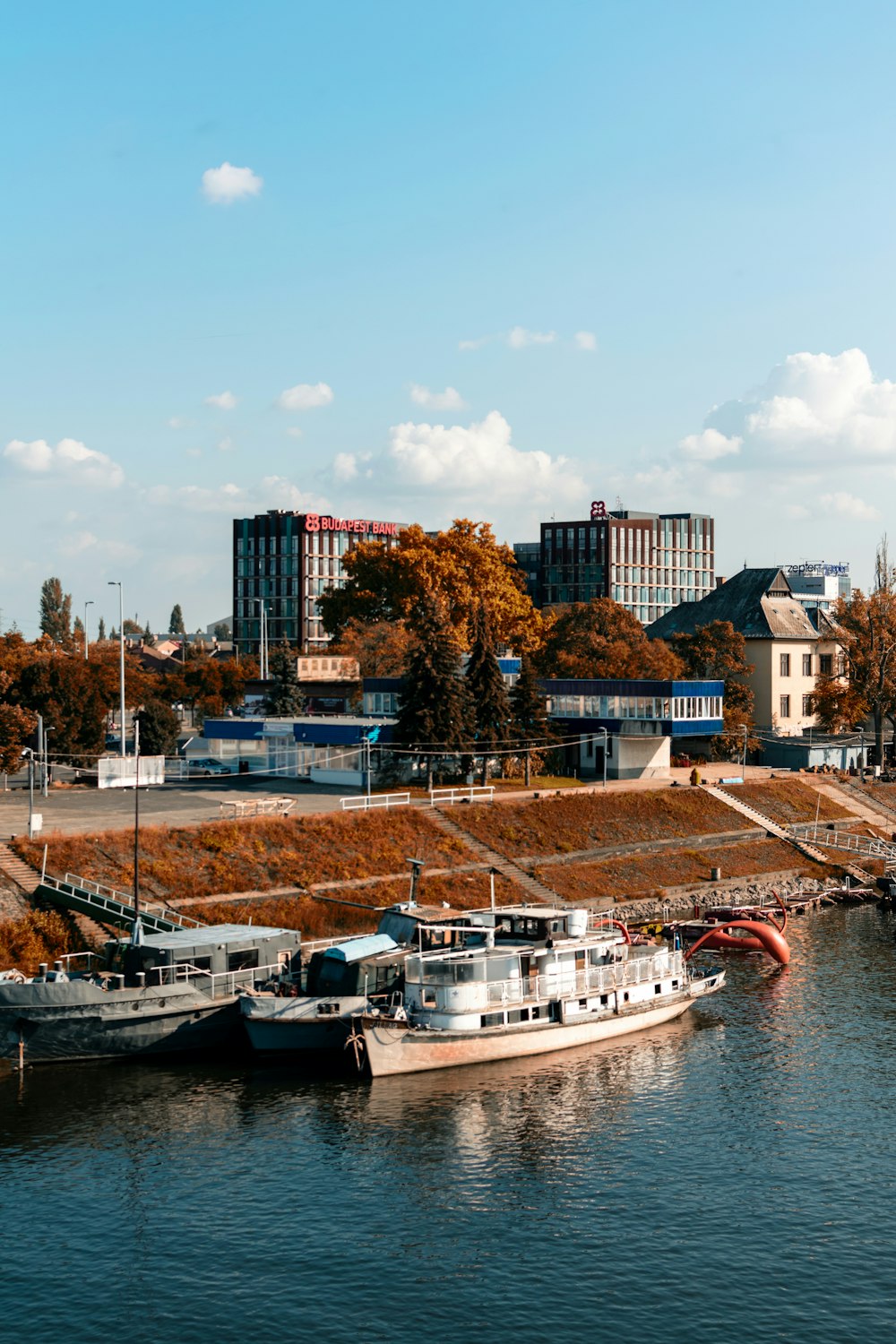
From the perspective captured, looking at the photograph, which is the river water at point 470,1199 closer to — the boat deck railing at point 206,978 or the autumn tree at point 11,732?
the boat deck railing at point 206,978

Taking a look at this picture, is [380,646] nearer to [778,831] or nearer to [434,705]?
[434,705]

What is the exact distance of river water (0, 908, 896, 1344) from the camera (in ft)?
106

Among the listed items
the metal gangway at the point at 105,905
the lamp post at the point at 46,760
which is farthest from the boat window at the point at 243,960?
the lamp post at the point at 46,760

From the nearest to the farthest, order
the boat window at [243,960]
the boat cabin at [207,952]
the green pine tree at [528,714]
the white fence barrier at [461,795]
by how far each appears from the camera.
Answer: the boat cabin at [207,952], the boat window at [243,960], the white fence barrier at [461,795], the green pine tree at [528,714]

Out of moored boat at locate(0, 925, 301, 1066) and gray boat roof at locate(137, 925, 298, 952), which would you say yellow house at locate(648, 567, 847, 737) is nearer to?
gray boat roof at locate(137, 925, 298, 952)

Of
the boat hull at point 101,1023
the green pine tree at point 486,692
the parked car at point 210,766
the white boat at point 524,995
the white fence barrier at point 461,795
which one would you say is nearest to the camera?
the boat hull at point 101,1023

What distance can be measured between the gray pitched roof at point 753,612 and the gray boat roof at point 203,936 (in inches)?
3136

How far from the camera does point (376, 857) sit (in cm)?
7744

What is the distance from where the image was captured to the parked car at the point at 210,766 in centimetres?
10231

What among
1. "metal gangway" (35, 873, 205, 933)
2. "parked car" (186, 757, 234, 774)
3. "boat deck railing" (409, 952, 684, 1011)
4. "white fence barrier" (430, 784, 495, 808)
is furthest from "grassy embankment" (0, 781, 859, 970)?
"parked car" (186, 757, 234, 774)

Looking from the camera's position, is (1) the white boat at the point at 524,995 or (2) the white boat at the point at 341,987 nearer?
(1) the white boat at the point at 524,995

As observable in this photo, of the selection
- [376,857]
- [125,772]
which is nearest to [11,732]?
[125,772]

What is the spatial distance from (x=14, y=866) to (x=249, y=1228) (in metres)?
32.7

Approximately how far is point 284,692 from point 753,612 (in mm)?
44990
